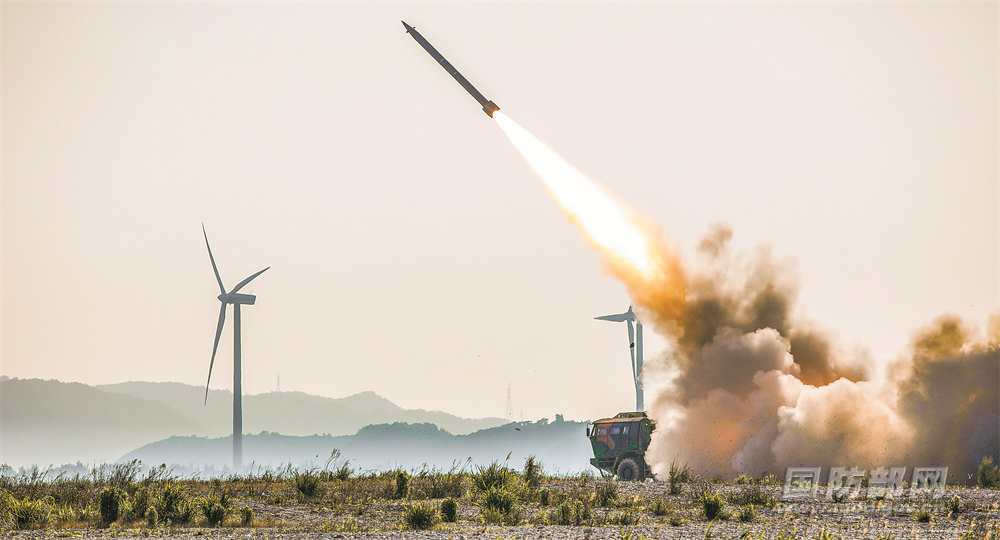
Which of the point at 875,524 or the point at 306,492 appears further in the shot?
the point at 306,492

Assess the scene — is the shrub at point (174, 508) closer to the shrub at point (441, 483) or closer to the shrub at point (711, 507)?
the shrub at point (441, 483)

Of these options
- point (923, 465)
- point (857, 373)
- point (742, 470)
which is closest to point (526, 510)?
point (742, 470)

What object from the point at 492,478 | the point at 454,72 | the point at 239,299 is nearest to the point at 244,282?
the point at 239,299

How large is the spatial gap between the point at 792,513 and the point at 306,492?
14699 millimetres

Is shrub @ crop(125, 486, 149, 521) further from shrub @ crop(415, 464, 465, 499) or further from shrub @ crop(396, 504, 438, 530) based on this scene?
shrub @ crop(415, 464, 465, 499)

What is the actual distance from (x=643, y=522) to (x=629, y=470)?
68.7ft

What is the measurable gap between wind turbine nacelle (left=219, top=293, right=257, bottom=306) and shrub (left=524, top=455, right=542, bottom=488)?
174 feet

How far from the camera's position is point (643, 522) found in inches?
1032

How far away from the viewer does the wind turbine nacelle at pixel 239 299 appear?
84.3 metres

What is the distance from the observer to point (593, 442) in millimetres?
48500

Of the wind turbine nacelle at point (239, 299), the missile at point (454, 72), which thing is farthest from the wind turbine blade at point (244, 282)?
the missile at point (454, 72)

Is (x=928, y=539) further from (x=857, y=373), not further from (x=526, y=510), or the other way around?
(x=857, y=373)

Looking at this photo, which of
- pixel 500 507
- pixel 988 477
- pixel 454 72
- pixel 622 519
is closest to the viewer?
pixel 622 519

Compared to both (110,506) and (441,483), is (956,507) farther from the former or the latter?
(110,506)
